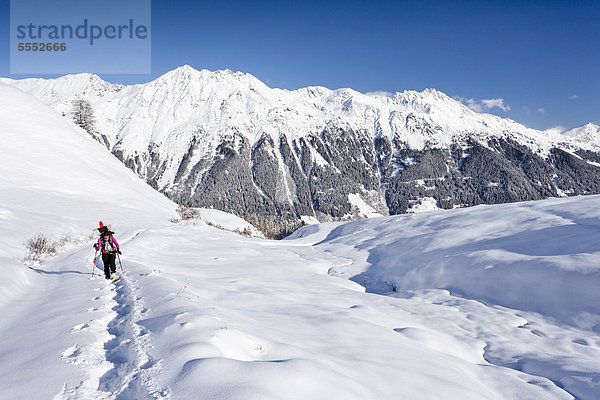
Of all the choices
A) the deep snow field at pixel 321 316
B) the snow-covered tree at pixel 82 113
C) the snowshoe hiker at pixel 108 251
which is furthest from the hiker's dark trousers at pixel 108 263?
the snow-covered tree at pixel 82 113

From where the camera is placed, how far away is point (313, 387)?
3.45 metres

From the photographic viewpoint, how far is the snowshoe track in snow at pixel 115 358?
3568mm

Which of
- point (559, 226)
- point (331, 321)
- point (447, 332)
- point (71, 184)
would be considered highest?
point (71, 184)

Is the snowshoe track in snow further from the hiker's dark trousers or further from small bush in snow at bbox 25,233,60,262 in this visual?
small bush in snow at bbox 25,233,60,262

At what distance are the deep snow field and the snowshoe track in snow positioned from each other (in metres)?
0.03

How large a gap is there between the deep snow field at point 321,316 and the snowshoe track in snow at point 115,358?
3 cm

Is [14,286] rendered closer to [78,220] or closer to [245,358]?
[245,358]

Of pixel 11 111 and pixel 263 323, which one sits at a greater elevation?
pixel 11 111

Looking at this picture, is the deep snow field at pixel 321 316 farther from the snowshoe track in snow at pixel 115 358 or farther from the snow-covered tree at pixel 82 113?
the snow-covered tree at pixel 82 113

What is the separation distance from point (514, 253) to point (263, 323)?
10615mm

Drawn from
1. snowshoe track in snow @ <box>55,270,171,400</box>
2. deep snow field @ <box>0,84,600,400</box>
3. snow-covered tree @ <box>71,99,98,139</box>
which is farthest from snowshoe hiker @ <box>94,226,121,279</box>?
snow-covered tree @ <box>71,99,98,139</box>

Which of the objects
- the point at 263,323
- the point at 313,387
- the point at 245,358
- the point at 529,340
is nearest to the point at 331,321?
the point at 263,323

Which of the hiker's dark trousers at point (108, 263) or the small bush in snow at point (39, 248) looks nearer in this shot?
the hiker's dark trousers at point (108, 263)

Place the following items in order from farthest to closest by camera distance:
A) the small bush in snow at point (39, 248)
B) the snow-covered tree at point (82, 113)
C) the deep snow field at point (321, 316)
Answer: the snow-covered tree at point (82, 113) < the small bush in snow at point (39, 248) < the deep snow field at point (321, 316)
